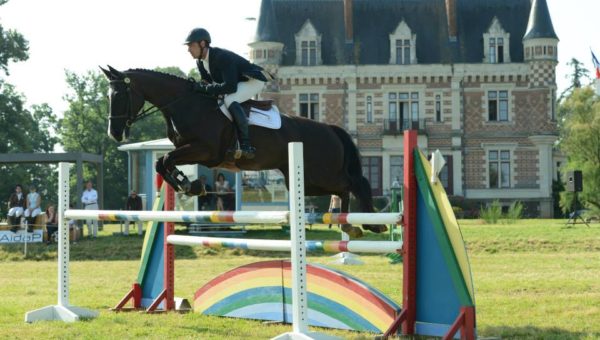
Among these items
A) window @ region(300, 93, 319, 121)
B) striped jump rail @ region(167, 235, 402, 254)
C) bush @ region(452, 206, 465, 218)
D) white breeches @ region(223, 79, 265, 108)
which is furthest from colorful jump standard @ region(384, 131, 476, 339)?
window @ region(300, 93, 319, 121)

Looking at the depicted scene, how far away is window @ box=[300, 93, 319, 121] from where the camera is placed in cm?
4634

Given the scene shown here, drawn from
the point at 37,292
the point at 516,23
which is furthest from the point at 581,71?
the point at 37,292

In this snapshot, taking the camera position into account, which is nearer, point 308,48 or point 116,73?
point 116,73

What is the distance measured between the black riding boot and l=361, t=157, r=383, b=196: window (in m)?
37.1

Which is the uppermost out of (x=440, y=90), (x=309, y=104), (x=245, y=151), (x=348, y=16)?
(x=348, y=16)

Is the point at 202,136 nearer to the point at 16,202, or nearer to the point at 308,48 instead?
the point at 16,202

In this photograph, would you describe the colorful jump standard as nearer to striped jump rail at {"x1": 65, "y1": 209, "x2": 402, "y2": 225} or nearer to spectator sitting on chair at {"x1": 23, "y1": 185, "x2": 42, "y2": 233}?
striped jump rail at {"x1": 65, "y1": 209, "x2": 402, "y2": 225}

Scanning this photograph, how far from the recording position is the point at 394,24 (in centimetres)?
4728

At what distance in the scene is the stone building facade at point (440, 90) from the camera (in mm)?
45875

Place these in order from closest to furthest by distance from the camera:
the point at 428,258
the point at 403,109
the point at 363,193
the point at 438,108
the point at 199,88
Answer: the point at 428,258
the point at 199,88
the point at 363,193
the point at 438,108
the point at 403,109

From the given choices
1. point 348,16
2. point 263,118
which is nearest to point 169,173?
point 263,118

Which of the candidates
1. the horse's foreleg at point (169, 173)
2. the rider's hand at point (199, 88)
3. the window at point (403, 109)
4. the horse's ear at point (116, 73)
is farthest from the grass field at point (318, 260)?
the window at point (403, 109)

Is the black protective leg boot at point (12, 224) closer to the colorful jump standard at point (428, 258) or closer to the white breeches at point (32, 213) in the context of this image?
the white breeches at point (32, 213)

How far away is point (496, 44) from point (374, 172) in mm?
8383
